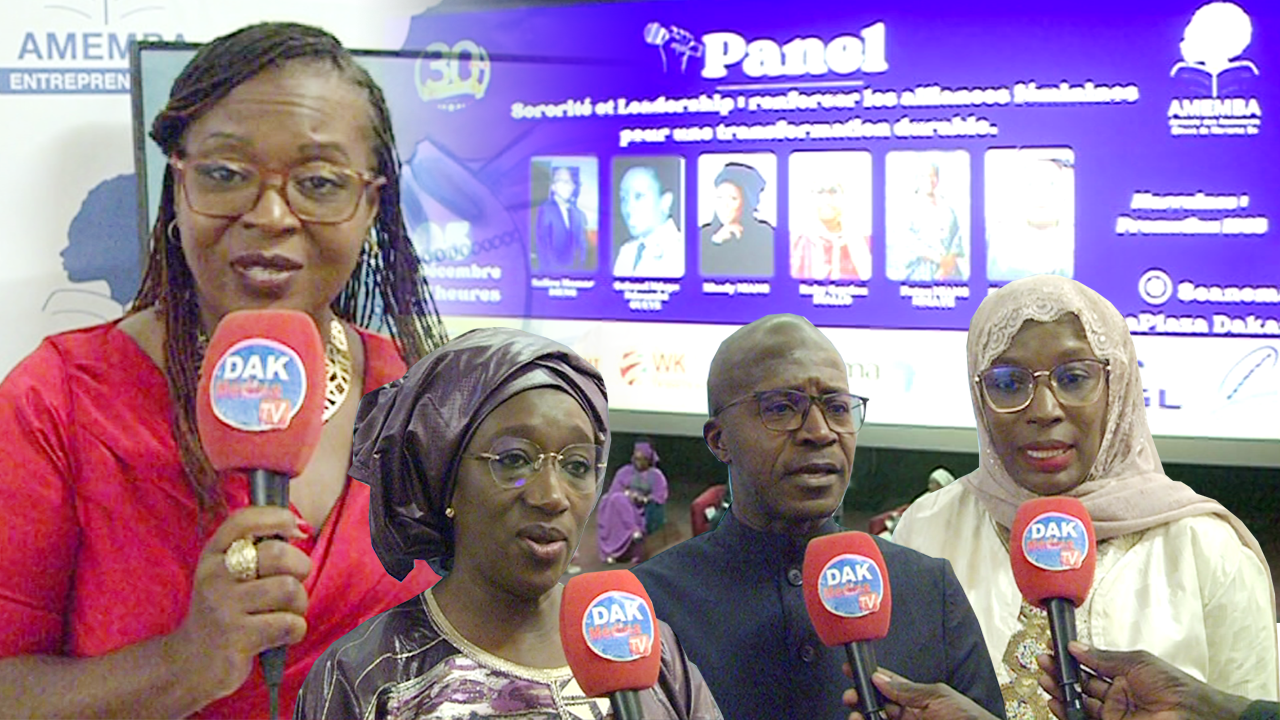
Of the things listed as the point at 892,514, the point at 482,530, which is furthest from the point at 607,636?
the point at 892,514

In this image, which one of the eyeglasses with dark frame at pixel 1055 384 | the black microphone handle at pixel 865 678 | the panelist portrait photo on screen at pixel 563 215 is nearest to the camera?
Answer: the black microphone handle at pixel 865 678

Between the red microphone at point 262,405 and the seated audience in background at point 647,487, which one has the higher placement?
the red microphone at point 262,405

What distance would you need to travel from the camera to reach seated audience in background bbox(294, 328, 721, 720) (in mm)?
1426

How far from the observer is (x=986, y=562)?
2.15 metres

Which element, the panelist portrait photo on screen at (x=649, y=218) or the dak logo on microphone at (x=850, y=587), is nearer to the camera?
the dak logo on microphone at (x=850, y=587)

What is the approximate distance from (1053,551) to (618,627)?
0.60m

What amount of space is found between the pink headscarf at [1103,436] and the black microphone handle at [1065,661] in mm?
487

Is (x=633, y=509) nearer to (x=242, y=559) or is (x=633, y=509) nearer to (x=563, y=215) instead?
(x=563, y=215)

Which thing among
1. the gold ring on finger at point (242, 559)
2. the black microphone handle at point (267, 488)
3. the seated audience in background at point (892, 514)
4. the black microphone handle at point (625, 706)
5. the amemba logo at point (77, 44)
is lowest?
the seated audience in background at point (892, 514)

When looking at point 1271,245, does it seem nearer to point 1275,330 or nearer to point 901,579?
point 1275,330

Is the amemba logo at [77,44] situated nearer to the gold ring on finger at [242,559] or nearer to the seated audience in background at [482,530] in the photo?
the seated audience in background at [482,530]

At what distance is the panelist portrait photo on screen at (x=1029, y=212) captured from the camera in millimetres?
3445

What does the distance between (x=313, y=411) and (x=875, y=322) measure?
244cm

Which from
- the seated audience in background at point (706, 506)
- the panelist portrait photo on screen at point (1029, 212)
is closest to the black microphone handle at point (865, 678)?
the seated audience in background at point (706, 506)
